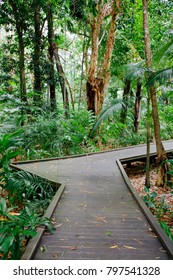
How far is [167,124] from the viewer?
1342cm

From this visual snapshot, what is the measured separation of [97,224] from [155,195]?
8.45 ft

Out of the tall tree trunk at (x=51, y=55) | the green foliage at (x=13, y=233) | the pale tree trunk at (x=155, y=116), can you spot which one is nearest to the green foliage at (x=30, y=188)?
the green foliage at (x=13, y=233)

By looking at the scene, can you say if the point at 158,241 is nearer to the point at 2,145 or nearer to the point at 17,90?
the point at 2,145

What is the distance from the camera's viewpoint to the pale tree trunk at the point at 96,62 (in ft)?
30.5

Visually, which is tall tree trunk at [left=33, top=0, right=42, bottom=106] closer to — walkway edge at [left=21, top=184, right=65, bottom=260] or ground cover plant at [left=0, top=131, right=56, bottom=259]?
ground cover plant at [left=0, top=131, right=56, bottom=259]

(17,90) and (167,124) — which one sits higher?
(17,90)

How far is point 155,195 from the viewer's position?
5473mm

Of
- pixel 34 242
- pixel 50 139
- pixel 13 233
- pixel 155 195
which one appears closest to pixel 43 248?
pixel 34 242

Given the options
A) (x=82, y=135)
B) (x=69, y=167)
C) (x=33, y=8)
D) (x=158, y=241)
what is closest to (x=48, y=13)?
(x=33, y=8)

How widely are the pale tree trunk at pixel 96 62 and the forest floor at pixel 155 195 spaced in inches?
117

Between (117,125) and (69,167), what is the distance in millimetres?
4619

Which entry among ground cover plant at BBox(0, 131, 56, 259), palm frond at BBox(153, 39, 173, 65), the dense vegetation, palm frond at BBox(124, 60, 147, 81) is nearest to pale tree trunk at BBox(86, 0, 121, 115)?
the dense vegetation

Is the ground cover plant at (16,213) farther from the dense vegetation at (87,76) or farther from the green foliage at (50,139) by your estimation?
the dense vegetation at (87,76)

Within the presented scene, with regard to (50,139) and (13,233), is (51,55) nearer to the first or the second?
(50,139)
